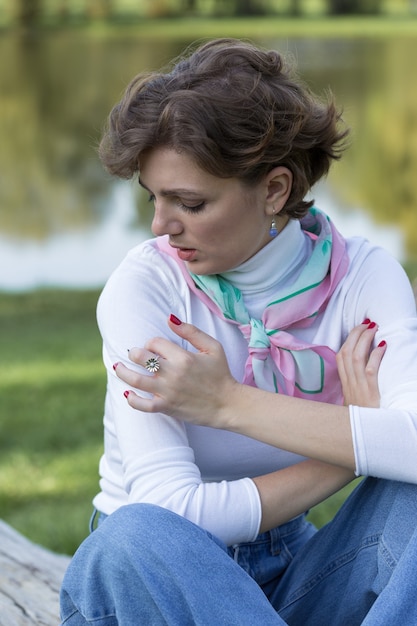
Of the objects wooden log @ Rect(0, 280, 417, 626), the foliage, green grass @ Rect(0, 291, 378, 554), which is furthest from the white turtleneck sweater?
the foliage

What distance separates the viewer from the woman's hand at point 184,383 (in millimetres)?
1911

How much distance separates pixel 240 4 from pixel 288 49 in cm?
1492

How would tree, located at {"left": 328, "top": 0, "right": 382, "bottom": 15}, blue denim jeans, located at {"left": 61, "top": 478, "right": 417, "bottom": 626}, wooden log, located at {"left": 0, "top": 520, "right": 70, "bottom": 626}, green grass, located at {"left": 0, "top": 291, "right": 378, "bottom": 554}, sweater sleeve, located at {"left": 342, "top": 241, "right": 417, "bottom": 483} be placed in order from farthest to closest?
tree, located at {"left": 328, "top": 0, "right": 382, "bottom": 15} < green grass, located at {"left": 0, "top": 291, "right": 378, "bottom": 554} < wooden log, located at {"left": 0, "top": 520, "right": 70, "bottom": 626} < sweater sleeve, located at {"left": 342, "top": 241, "right": 417, "bottom": 483} < blue denim jeans, located at {"left": 61, "top": 478, "right": 417, "bottom": 626}

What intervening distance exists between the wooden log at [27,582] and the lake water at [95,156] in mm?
7485

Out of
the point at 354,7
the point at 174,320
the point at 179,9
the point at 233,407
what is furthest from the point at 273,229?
the point at 179,9

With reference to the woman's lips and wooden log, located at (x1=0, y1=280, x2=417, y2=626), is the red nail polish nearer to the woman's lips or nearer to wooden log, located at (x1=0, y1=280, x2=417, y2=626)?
the woman's lips

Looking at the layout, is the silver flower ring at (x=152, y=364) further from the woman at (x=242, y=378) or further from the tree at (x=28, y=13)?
the tree at (x=28, y=13)

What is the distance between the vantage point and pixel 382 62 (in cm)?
1672

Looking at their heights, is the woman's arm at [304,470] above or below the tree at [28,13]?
below

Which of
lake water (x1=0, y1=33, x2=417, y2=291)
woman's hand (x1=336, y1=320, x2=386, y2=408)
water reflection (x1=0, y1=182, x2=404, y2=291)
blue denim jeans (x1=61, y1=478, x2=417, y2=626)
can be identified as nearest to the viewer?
blue denim jeans (x1=61, y1=478, x2=417, y2=626)

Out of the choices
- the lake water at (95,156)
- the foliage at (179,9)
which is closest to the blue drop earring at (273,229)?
the lake water at (95,156)

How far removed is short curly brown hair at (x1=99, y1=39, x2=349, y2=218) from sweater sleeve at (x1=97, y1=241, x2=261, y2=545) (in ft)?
0.72

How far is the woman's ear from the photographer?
2047 mm

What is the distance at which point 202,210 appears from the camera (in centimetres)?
197
